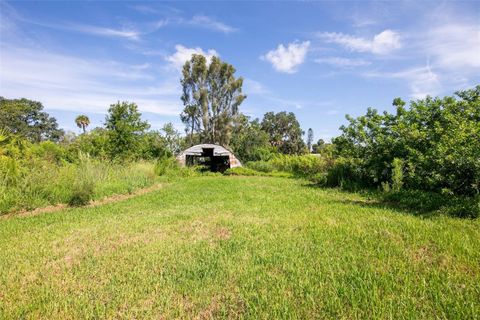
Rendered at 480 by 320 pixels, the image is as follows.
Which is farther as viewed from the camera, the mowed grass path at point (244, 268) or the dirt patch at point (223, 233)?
the dirt patch at point (223, 233)

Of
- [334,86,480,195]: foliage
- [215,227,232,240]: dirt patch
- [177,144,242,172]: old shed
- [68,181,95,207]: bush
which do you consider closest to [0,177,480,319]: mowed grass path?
[215,227,232,240]: dirt patch

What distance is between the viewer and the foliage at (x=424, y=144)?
6508 mm

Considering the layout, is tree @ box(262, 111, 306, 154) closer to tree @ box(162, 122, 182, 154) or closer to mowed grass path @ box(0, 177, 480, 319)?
tree @ box(162, 122, 182, 154)

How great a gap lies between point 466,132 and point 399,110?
4870mm

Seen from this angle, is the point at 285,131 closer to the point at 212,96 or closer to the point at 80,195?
the point at 212,96

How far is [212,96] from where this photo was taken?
3500 centimetres

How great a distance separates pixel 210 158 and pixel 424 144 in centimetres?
2463

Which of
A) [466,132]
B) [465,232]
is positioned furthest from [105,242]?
[466,132]

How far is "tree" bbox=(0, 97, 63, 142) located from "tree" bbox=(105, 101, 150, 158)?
1259 inches

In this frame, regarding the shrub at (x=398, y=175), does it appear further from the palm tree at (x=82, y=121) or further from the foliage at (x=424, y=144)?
the palm tree at (x=82, y=121)

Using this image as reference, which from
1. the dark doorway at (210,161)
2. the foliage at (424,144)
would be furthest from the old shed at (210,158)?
the foliage at (424,144)

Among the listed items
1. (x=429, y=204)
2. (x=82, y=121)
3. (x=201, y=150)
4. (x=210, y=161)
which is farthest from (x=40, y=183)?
(x=82, y=121)

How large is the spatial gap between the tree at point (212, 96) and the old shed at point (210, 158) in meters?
5.59

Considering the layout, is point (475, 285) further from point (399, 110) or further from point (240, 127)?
point (240, 127)
